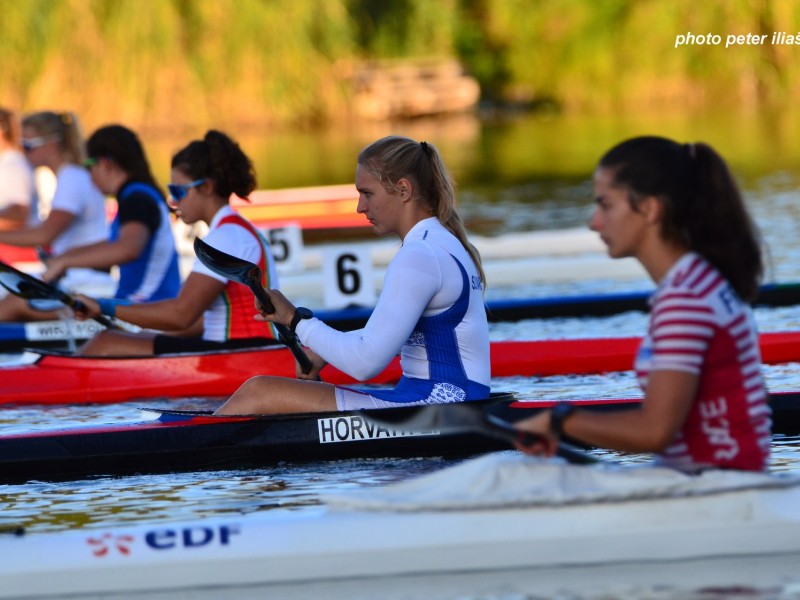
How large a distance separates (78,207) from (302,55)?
1473cm

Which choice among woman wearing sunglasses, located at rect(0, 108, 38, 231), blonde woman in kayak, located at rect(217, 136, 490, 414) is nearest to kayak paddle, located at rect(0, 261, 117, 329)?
blonde woman in kayak, located at rect(217, 136, 490, 414)

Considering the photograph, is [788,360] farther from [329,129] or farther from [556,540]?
[329,129]

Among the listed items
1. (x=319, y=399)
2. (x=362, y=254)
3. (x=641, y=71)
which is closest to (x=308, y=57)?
(x=641, y=71)

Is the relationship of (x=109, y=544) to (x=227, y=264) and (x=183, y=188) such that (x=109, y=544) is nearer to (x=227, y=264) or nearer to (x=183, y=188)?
(x=227, y=264)

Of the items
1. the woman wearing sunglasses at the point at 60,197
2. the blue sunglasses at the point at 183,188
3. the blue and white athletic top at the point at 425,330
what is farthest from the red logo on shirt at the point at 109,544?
the woman wearing sunglasses at the point at 60,197

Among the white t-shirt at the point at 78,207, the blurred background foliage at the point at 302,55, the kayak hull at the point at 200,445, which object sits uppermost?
the blurred background foliage at the point at 302,55

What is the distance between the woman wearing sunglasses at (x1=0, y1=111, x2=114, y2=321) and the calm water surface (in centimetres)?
175

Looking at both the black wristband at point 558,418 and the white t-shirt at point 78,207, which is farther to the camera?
the white t-shirt at point 78,207

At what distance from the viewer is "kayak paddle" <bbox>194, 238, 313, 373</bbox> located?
5184 mm

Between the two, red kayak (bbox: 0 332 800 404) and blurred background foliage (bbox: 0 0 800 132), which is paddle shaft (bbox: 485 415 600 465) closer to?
red kayak (bbox: 0 332 800 404)

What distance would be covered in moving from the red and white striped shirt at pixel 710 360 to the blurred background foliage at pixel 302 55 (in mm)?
19333

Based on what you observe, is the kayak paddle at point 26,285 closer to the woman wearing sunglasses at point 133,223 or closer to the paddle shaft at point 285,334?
the woman wearing sunglasses at point 133,223

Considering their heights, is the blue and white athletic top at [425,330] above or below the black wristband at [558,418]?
above

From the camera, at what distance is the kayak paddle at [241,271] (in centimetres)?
518
